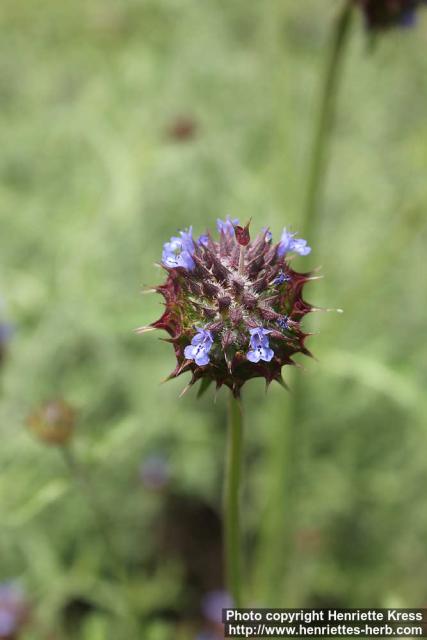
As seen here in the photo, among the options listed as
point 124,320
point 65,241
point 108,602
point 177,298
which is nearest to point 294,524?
point 108,602

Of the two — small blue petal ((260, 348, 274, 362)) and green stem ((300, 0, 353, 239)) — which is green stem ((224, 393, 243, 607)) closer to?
small blue petal ((260, 348, 274, 362))

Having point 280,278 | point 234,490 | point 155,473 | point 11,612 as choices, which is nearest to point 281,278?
point 280,278

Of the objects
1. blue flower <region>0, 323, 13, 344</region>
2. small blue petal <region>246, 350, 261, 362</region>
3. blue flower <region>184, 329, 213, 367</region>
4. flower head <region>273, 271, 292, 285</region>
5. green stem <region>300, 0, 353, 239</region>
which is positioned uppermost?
green stem <region>300, 0, 353, 239</region>

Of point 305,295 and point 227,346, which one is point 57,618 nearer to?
point 305,295

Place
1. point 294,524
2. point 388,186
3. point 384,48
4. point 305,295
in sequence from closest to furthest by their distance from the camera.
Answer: point 305,295
point 294,524
point 388,186
point 384,48

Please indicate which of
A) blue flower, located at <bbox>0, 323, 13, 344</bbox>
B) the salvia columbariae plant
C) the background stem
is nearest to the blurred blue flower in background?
the background stem

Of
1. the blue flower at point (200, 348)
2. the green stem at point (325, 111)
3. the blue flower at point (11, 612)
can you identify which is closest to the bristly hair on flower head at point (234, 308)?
the blue flower at point (200, 348)
